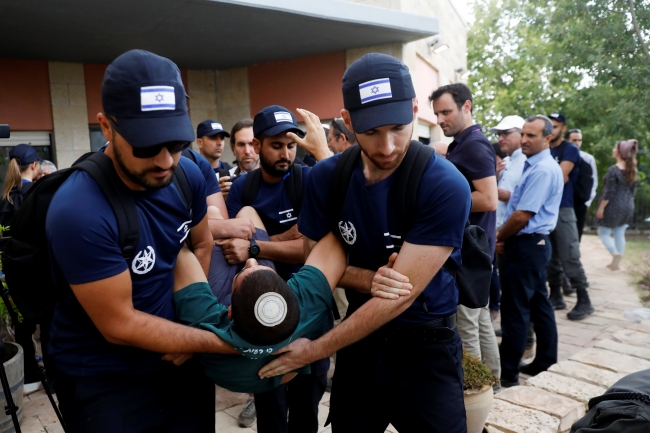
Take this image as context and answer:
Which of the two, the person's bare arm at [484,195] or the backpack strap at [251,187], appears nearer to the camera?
the backpack strap at [251,187]

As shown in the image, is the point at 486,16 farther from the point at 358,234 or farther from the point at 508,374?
the point at 358,234

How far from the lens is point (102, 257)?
167 cm

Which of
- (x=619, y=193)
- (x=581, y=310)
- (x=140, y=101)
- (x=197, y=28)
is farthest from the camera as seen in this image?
(x=619, y=193)

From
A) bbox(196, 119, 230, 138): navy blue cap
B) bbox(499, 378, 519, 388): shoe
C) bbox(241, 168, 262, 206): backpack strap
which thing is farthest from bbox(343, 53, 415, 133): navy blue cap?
bbox(196, 119, 230, 138): navy blue cap

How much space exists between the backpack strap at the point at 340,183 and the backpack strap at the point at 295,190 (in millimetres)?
1038

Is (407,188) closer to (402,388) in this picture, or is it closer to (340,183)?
(340,183)

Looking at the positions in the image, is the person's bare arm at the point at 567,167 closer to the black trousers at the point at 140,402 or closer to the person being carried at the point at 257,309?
the person being carried at the point at 257,309

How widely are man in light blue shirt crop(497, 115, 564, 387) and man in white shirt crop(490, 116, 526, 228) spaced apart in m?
1.05

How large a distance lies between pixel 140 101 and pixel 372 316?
117 centimetres

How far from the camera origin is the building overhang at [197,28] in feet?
21.7

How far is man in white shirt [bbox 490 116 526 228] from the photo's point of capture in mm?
5883

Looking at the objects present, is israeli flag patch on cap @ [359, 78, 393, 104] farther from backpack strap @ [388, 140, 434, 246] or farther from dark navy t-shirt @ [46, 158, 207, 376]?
dark navy t-shirt @ [46, 158, 207, 376]

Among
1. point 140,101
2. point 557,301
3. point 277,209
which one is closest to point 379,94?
point 140,101

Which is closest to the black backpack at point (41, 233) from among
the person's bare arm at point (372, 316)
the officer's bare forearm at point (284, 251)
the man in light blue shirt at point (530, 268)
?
the person's bare arm at point (372, 316)
